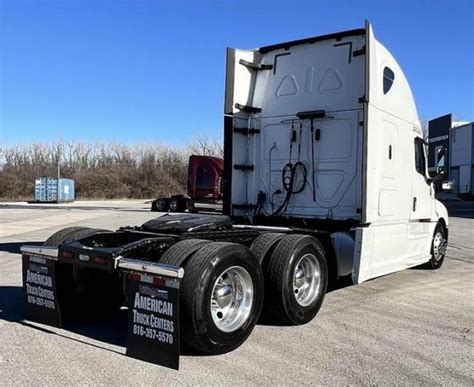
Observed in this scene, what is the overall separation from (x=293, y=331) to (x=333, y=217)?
2.39m

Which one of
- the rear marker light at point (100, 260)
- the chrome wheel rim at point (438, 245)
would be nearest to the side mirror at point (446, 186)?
the chrome wheel rim at point (438, 245)

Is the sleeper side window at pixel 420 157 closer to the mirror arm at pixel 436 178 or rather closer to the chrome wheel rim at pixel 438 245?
the mirror arm at pixel 436 178

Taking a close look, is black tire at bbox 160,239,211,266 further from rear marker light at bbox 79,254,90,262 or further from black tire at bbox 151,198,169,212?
black tire at bbox 151,198,169,212

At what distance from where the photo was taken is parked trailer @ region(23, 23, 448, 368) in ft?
14.6

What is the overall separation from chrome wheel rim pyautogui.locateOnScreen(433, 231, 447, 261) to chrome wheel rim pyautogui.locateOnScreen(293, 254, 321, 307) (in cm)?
409

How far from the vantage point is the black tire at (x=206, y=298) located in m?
4.34

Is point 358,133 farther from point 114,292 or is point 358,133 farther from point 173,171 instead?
point 173,171

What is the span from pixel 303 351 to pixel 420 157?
5051 mm

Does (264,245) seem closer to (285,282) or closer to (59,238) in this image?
(285,282)

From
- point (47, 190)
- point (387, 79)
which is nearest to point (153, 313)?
point (387, 79)

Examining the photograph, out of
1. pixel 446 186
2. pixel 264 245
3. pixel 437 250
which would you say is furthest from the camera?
pixel 446 186

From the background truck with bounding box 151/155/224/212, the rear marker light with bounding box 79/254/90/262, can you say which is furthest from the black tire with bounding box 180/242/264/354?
the background truck with bounding box 151/155/224/212

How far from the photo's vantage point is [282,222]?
784 cm

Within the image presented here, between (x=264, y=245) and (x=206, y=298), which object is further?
(x=264, y=245)
